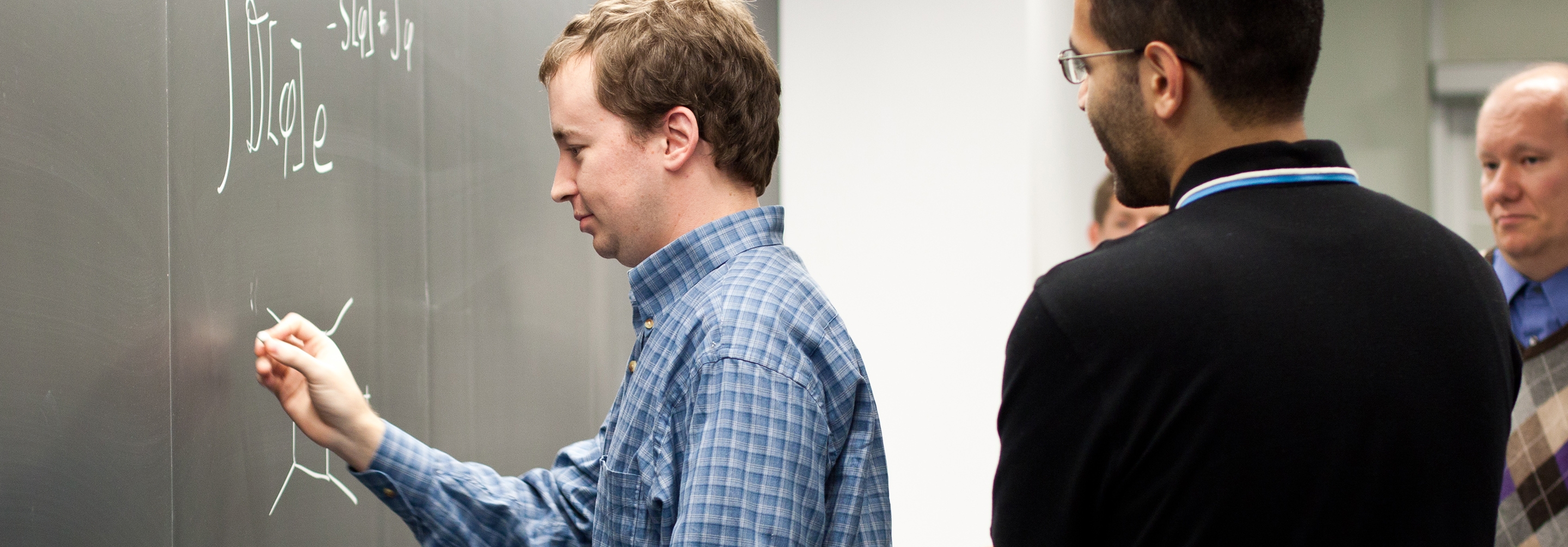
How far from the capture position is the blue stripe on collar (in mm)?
710

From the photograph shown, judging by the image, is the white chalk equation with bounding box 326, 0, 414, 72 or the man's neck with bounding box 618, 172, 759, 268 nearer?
the man's neck with bounding box 618, 172, 759, 268

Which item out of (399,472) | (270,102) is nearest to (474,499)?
(399,472)

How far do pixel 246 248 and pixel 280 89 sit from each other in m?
0.17

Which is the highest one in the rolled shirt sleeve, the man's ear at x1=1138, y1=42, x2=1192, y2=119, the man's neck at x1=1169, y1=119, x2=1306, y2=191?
the man's ear at x1=1138, y1=42, x2=1192, y2=119

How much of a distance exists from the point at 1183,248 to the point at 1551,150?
134 centimetres

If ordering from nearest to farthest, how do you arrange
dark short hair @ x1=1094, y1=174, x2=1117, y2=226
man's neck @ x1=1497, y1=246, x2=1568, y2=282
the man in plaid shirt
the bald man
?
1. the man in plaid shirt
2. the bald man
3. man's neck @ x1=1497, y1=246, x2=1568, y2=282
4. dark short hair @ x1=1094, y1=174, x2=1117, y2=226

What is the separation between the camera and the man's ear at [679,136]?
1.02 metres

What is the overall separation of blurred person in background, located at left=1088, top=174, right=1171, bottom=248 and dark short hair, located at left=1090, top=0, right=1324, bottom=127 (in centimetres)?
194

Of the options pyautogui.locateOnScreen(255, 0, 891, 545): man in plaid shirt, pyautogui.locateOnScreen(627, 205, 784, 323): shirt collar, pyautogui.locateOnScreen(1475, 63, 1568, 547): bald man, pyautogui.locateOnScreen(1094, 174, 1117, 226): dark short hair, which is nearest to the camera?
pyautogui.locateOnScreen(255, 0, 891, 545): man in plaid shirt

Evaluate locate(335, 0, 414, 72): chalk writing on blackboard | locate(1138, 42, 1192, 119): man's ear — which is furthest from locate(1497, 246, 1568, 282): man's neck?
locate(335, 0, 414, 72): chalk writing on blackboard

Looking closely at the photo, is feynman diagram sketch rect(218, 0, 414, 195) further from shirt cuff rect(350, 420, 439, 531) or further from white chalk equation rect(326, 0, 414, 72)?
shirt cuff rect(350, 420, 439, 531)

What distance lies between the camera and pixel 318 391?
3.40 ft

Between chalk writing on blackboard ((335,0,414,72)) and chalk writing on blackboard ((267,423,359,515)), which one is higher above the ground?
chalk writing on blackboard ((335,0,414,72))

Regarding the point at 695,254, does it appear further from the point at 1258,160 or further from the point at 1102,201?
the point at 1102,201
